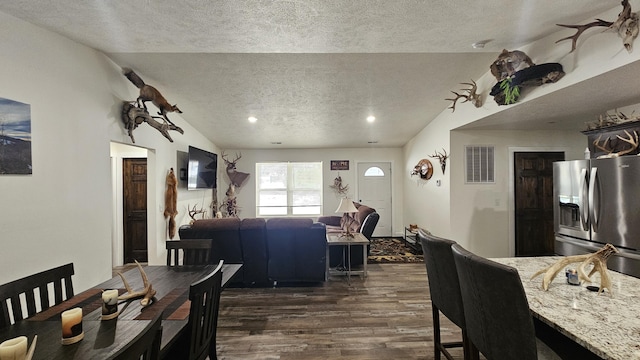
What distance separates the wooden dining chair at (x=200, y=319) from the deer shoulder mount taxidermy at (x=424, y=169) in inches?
189

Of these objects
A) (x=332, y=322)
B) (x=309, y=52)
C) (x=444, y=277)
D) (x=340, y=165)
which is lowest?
(x=332, y=322)

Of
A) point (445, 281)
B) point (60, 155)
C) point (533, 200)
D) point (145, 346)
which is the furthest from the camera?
point (533, 200)

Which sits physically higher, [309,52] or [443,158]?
[309,52]

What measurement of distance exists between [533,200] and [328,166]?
14.5 feet

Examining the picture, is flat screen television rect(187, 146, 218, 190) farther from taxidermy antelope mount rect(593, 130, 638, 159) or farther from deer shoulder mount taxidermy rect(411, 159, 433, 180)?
A: taxidermy antelope mount rect(593, 130, 638, 159)

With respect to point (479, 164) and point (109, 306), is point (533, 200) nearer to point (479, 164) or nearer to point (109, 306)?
point (479, 164)

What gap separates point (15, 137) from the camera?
2197 millimetres

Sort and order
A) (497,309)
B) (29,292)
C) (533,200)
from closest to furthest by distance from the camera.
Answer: (497,309)
(29,292)
(533,200)

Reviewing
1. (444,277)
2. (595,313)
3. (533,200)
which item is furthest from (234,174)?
(595,313)

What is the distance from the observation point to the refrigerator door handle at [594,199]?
9.20ft

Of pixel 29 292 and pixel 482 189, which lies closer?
pixel 29 292

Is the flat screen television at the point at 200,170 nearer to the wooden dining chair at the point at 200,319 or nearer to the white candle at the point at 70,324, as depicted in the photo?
the wooden dining chair at the point at 200,319

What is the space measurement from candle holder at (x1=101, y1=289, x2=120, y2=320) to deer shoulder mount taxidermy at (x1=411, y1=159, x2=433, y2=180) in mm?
5205

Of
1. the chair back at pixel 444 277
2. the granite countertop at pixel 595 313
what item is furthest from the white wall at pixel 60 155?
the granite countertop at pixel 595 313
